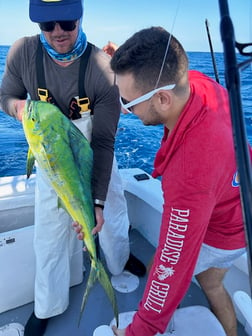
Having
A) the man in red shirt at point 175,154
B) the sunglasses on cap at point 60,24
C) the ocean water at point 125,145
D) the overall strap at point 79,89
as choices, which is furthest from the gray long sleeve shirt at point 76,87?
Result: the ocean water at point 125,145

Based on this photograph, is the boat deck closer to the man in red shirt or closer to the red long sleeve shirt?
the man in red shirt

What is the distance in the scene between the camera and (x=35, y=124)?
4.44 feet

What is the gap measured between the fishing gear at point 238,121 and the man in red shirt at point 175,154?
40 centimetres

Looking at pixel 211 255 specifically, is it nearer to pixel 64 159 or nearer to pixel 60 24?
pixel 64 159

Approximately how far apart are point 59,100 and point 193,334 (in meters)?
1.31

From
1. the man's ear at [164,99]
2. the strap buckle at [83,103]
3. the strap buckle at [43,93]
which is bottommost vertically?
the strap buckle at [83,103]

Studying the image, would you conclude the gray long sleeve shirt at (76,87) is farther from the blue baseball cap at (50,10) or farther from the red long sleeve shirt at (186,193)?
the red long sleeve shirt at (186,193)

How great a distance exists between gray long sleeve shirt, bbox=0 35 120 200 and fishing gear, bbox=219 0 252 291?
0.93 meters

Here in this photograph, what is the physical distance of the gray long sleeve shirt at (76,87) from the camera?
162 centimetres

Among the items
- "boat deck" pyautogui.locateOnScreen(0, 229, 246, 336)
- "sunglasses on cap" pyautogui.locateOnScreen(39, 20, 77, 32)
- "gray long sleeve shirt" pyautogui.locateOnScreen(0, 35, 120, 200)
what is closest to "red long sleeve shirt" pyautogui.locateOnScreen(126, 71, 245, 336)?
"gray long sleeve shirt" pyautogui.locateOnScreen(0, 35, 120, 200)

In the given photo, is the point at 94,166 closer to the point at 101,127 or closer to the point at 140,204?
the point at 101,127

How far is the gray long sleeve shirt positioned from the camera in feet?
5.33

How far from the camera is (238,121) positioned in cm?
65

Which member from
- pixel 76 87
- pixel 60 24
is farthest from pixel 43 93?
pixel 60 24
